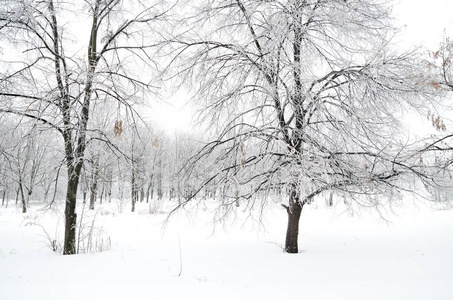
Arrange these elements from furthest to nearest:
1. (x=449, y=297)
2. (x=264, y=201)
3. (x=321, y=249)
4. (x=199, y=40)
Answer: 1. (x=321, y=249)
2. (x=199, y=40)
3. (x=264, y=201)
4. (x=449, y=297)

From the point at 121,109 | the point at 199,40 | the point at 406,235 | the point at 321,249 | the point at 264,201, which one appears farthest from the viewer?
the point at 406,235

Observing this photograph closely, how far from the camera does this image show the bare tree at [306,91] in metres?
3.32

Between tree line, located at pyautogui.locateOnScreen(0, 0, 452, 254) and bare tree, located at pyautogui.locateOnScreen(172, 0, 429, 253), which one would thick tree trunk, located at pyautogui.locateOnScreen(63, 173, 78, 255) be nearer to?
tree line, located at pyautogui.locateOnScreen(0, 0, 452, 254)

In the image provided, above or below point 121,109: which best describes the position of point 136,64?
above

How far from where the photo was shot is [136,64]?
504 cm

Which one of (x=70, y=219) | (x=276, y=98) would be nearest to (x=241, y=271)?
(x=276, y=98)

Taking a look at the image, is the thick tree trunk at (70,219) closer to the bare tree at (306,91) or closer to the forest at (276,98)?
the forest at (276,98)

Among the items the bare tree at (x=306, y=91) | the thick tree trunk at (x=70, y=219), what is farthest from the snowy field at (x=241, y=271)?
the bare tree at (x=306, y=91)

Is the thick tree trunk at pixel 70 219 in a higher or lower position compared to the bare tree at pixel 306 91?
lower

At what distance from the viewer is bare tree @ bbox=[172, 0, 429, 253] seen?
3322 mm

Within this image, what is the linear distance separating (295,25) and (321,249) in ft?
13.4

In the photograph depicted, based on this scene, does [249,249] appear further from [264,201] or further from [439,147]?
[439,147]

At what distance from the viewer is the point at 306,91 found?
3.23m

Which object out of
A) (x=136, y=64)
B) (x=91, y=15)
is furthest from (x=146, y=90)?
(x=91, y=15)
